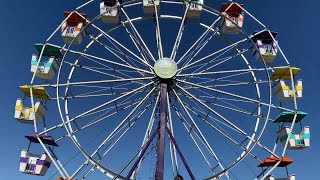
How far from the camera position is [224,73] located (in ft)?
63.8

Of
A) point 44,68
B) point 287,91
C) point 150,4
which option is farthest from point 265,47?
point 44,68

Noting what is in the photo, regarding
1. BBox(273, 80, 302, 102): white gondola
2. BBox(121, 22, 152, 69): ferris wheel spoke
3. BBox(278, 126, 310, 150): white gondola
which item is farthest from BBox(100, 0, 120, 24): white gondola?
BBox(278, 126, 310, 150): white gondola

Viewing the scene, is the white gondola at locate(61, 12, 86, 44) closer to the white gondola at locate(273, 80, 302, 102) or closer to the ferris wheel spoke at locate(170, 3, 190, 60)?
the ferris wheel spoke at locate(170, 3, 190, 60)

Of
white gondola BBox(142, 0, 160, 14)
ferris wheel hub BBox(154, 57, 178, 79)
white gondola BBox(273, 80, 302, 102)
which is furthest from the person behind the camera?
white gondola BBox(142, 0, 160, 14)

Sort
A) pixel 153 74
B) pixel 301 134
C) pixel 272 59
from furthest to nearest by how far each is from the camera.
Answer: pixel 272 59
pixel 301 134
pixel 153 74

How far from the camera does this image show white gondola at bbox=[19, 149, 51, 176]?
1970 cm

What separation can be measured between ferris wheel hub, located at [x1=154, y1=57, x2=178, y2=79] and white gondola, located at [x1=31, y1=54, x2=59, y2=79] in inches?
219

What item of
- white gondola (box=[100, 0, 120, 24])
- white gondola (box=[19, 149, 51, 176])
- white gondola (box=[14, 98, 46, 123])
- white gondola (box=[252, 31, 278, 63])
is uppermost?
white gondola (box=[100, 0, 120, 24])

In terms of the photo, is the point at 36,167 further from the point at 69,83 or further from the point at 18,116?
the point at 69,83

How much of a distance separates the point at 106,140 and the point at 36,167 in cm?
355

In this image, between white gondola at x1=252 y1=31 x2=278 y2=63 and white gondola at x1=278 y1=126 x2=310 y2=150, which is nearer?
white gondola at x1=278 y1=126 x2=310 y2=150

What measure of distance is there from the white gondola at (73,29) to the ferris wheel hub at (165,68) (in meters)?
4.59

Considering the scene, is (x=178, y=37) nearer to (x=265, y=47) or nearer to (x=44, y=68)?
(x=265, y=47)

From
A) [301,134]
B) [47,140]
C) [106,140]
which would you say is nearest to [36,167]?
[47,140]
